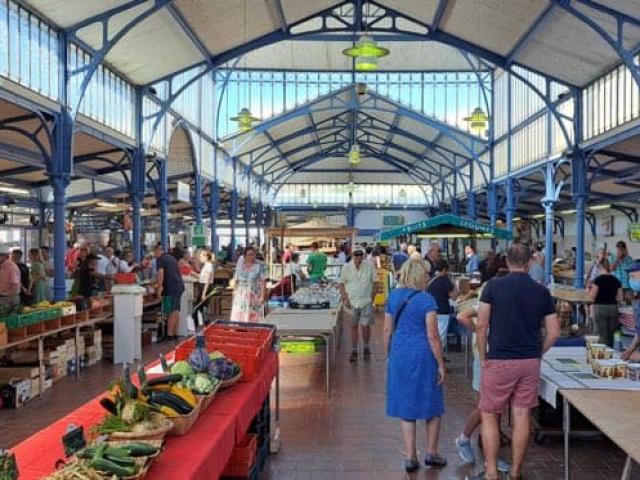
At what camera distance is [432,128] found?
97.0ft

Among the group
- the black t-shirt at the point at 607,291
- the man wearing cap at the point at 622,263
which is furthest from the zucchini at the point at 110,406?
the man wearing cap at the point at 622,263

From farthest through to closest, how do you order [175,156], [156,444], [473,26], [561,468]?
1. [175,156]
2. [473,26]
3. [561,468]
4. [156,444]

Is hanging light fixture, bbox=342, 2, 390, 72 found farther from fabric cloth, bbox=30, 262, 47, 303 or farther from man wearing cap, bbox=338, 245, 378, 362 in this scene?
fabric cloth, bbox=30, 262, 47, 303

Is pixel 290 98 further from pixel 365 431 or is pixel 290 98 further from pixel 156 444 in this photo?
pixel 156 444

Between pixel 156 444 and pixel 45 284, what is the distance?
9620 mm

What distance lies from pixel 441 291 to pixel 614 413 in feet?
15.8

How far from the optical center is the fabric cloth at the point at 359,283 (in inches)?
384

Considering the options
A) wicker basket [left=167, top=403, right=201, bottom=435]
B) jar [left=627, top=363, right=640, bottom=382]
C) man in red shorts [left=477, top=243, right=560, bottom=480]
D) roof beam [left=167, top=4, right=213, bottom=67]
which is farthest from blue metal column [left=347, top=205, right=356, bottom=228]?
wicker basket [left=167, top=403, right=201, bottom=435]

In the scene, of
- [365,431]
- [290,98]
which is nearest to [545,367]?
[365,431]

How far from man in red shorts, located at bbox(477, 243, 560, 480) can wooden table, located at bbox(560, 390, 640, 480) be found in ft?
0.87

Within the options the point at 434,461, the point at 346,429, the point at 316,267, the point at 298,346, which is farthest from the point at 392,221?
the point at 434,461

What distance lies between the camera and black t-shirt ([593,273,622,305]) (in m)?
9.16

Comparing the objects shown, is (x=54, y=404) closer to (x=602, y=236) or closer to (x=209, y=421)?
(x=209, y=421)

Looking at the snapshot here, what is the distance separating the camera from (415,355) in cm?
496
